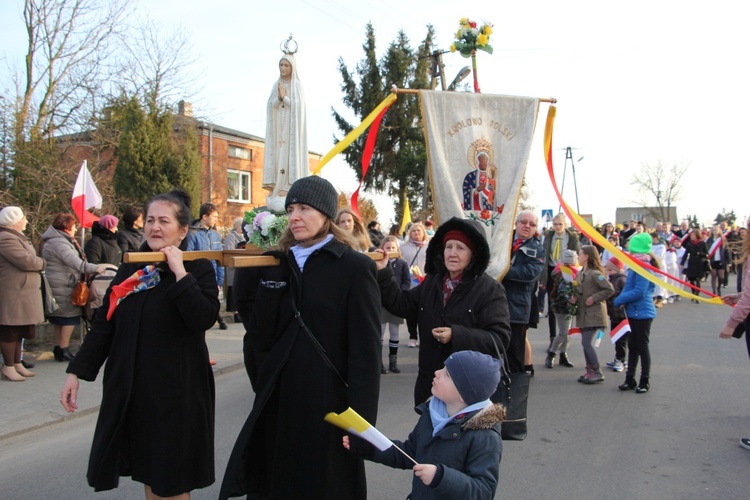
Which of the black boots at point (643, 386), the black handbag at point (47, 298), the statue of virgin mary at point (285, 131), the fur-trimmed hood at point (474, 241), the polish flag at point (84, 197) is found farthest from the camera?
the polish flag at point (84, 197)

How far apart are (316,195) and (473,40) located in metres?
4.23

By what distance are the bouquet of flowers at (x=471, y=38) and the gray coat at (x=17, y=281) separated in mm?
5331

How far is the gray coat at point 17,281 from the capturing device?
21.4ft

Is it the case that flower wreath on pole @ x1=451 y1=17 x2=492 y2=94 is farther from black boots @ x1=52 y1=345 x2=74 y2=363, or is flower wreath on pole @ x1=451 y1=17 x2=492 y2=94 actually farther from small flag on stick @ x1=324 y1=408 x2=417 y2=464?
black boots @ x1=52 y1=345 x2=74 y2=363

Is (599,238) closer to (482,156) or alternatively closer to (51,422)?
(482,156)

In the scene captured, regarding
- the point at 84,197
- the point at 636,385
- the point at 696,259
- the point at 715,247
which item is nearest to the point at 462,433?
the point at 636,385

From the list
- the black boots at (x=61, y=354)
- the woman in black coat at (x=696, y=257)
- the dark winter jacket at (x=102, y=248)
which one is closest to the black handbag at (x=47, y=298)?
the black boots at (x=61, y=354)

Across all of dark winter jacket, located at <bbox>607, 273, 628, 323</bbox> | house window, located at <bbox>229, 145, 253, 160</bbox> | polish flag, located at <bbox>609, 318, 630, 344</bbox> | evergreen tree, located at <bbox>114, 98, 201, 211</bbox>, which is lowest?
polish flag, located at <bbox>609, 318, 630, 344</bbox>

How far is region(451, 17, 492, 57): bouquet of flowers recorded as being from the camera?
20.3 ft

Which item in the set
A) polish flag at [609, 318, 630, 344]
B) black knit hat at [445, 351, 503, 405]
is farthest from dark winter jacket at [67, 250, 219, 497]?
polish flag at [609, 318, 630, 344]

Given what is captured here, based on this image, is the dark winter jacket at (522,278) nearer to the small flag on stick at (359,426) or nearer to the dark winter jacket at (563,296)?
the dark winter jacket at (563,296)

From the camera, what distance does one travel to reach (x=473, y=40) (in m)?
6.17

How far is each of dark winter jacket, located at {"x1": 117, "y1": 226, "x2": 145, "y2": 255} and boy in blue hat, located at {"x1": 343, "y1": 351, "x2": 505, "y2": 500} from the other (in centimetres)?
672

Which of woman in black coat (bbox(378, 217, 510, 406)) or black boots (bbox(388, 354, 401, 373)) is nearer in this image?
woman in black coat (bbox(378, 217, 510, 406))
